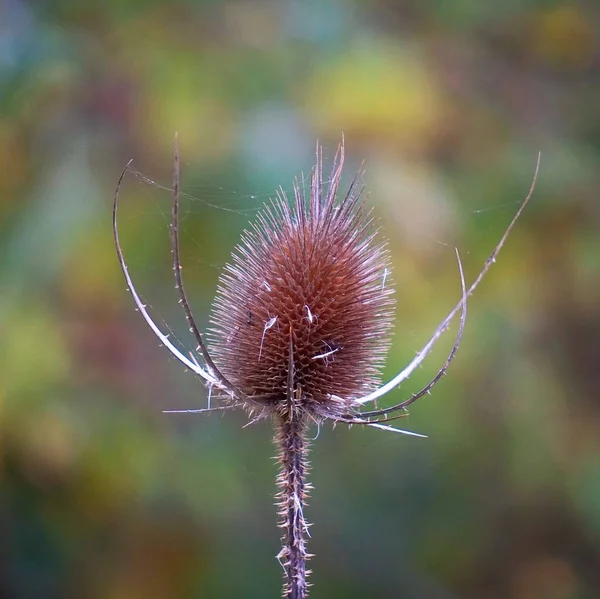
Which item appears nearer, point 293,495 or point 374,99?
point 293,495

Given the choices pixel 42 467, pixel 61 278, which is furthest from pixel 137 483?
pixel 61 278

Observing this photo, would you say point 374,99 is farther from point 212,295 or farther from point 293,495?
point 293,495

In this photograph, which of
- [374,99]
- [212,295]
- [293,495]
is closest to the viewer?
[293,495]

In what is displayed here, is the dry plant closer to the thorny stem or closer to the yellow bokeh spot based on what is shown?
the thorny stem

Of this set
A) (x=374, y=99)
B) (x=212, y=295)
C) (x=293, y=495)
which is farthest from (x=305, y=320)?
(x=374, y=99)

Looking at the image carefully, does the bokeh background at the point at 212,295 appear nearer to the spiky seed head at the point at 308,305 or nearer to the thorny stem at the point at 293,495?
the spiky seed head at the point at 308,305

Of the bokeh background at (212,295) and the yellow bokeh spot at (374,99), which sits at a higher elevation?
the yellow bokeh spot at (374,99)

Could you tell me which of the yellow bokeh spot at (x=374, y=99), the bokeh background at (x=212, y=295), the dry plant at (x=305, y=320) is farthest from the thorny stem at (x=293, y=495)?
the yellow bokeh spot at (x=374, y=99)
